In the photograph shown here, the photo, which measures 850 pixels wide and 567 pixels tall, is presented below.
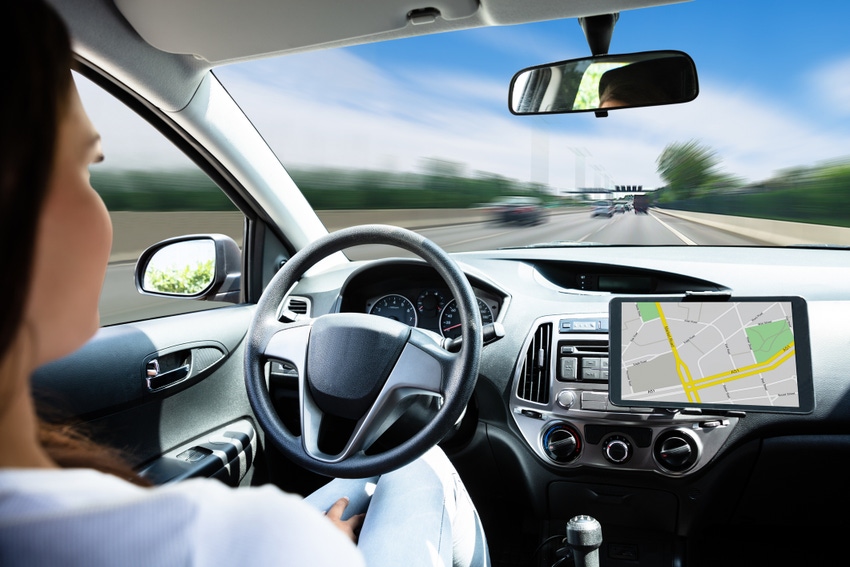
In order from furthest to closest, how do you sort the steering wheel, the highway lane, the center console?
the highway lane, the center console, the steering wheel

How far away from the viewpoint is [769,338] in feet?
7.08

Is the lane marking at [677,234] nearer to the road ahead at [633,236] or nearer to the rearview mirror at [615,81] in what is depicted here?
the road ahead at [633,236]

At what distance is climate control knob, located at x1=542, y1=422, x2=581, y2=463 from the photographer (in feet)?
8.69

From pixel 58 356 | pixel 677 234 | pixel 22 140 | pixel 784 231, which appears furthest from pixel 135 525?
pixel 677 234

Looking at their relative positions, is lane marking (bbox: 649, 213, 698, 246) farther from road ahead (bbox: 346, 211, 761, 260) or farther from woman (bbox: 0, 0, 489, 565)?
woman (bbox: 0, 0, 489, 565)

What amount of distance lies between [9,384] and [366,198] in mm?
5763

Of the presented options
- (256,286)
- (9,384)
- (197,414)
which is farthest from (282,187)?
(9,384)

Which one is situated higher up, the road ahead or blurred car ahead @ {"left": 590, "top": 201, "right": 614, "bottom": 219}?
blurred car ahead @ {"left": 590, "top": 201, "right": 614, "bottom": 219}

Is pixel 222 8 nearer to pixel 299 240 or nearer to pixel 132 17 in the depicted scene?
pixel 132 17

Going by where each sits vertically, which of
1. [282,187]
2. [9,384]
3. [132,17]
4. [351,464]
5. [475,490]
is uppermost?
[132,17]

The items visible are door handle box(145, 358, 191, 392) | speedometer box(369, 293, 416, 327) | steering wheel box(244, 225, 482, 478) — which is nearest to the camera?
steering wheel box(244, 225, 482, 478)

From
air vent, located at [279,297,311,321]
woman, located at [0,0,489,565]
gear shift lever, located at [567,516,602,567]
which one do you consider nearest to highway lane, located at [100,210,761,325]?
air vent, located at [279,297,311,321]

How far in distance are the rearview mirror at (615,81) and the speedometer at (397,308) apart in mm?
1098

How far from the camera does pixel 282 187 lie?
3.03 meters
